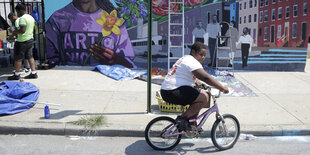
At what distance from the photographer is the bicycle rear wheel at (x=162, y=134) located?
13.4 feet

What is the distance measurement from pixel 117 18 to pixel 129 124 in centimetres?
585

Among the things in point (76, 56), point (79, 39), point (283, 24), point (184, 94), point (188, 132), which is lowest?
point (188, 132)

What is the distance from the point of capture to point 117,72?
29.6ft

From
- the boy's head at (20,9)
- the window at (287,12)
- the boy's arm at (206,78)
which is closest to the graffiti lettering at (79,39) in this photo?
the boy's head at (20,9)

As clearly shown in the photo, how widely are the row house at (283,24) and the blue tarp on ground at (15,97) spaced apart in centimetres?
743

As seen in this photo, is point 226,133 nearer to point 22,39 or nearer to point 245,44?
point 22,39

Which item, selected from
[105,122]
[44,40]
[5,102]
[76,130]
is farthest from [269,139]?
[44,40]

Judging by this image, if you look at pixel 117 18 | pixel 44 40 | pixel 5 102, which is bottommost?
pixel 5 102

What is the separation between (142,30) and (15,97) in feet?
17.5

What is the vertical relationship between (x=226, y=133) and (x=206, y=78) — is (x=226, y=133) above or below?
below

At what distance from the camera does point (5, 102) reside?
Answer: 17.7ft

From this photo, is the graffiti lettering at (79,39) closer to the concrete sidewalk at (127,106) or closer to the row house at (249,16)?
the concrete sidewalk at (127,106)

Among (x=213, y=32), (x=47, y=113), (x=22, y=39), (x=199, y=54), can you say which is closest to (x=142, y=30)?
(x=213, y=32)

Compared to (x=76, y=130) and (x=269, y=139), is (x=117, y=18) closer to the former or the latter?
(x=76, y=130)
